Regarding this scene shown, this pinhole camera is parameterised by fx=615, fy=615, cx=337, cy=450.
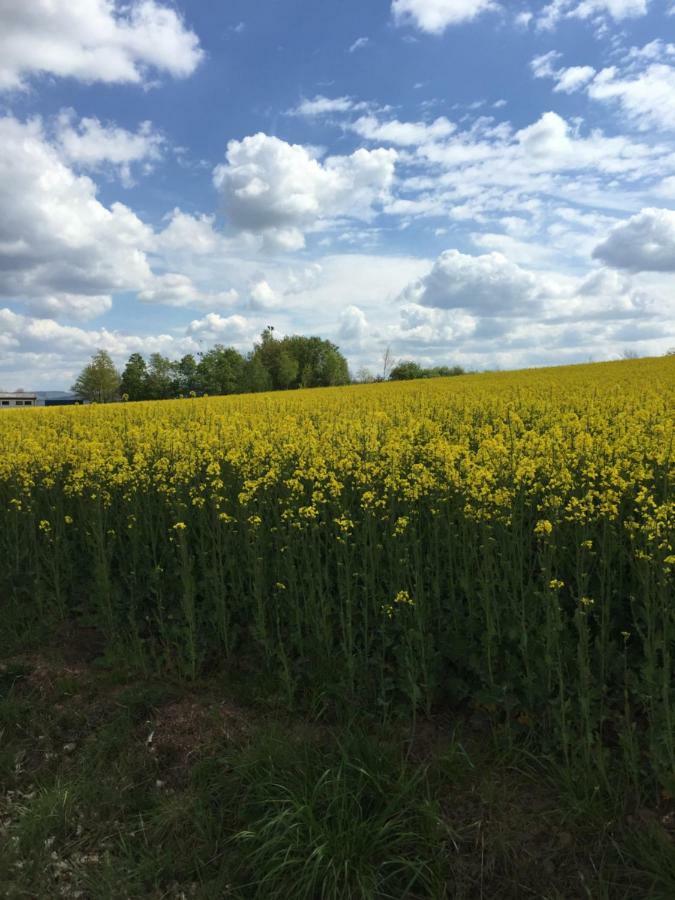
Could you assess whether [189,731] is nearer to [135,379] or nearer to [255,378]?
[255,378]

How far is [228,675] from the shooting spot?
15.6 ft

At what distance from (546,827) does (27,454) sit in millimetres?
8059

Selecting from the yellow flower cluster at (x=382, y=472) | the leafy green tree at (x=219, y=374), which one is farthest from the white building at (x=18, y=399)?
the yellow flower cluster at (x=382, y=472)

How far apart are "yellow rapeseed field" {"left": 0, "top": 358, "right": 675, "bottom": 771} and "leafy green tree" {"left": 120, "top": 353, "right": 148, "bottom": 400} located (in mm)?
73607

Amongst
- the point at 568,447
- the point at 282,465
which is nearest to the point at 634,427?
the point at 568,447

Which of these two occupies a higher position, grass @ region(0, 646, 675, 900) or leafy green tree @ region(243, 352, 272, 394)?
leafy green tree @ region(243, 352, 272, 394)

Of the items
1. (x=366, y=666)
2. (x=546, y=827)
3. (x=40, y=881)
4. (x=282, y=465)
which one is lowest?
(x=40, y=881)

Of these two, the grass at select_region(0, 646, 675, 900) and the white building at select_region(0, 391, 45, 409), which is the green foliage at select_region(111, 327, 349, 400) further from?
the grass at select_region(0, 646, 675, 900)

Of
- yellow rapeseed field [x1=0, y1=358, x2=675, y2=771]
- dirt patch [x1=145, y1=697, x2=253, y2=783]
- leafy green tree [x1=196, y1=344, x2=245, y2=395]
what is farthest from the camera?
leafy green tree [x1=196, y1=344, x2=245, y2=395]

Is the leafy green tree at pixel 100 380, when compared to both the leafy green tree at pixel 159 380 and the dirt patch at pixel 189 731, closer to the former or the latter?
the leafy green tree at pixel 159 380

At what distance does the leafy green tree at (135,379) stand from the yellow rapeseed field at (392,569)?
73607 mm

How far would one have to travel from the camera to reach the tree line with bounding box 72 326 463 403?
74.3m

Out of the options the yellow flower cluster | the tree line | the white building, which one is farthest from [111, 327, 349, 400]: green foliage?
the yellow flower cluster

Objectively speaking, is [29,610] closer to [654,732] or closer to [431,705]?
[431,705]
